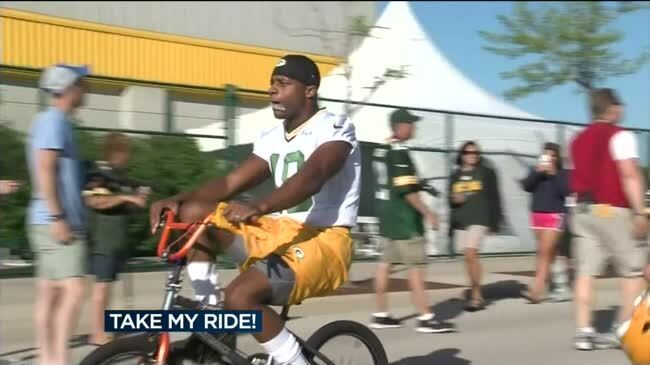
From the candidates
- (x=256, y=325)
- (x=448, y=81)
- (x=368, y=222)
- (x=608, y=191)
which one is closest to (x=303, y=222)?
(x=256, y=325)

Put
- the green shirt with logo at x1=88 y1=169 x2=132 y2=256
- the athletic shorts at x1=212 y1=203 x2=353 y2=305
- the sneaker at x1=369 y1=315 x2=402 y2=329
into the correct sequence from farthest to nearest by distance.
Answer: the sneaker at x1=369 y1=315 x2=402 y2=329
the green shirt with logo at x1=88 y1=169 x2=132 y2=256
the athletic shorts at x1=212 y1=203 x2=353 y2=305

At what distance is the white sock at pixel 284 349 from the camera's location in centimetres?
404

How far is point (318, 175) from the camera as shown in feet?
13.1

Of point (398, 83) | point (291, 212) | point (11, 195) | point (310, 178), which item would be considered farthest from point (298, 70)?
point (398, 83)

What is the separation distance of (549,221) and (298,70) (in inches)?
253

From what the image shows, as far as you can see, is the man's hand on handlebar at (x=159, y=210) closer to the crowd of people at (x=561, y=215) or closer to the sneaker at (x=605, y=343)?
the crowd of people at (x=561, y=215)

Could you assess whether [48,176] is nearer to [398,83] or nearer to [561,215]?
[561,215]

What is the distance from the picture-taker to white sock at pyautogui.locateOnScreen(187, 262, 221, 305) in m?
3.97

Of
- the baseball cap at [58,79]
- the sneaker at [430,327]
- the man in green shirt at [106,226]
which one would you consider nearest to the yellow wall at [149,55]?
the sneaker at [430,327]

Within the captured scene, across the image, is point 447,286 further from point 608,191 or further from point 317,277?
point 317,277

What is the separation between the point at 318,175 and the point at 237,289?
1.93 ft

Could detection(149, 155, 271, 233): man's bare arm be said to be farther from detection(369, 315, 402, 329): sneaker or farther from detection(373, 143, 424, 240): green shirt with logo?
detection(369, 315, 402, 329): sneaker

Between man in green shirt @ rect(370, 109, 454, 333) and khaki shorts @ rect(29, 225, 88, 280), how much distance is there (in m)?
3.41

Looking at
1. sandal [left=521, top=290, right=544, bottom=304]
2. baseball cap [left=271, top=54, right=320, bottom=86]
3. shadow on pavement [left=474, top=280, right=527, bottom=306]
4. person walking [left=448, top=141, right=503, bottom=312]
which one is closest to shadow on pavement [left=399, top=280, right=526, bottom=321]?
shadow on pavement [left=474, top=280, right=527, bottom=306]
